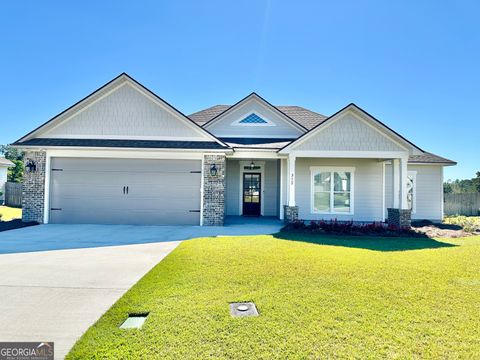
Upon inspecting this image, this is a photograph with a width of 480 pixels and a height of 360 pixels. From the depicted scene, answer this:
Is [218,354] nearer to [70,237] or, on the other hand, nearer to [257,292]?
[257,292]

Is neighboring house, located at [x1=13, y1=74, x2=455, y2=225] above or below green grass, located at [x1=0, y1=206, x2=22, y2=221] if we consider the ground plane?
above

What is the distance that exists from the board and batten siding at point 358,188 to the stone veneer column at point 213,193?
4091 millimetres

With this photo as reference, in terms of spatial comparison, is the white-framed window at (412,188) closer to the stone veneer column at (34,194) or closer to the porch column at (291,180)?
the porch column at (291,180)

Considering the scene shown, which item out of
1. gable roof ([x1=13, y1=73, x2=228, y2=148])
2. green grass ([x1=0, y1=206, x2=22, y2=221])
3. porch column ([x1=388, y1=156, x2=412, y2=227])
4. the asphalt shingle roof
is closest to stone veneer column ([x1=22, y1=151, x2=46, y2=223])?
gable roof ([x1=13, y1=73, x2=228, y2=148])

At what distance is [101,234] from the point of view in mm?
9352

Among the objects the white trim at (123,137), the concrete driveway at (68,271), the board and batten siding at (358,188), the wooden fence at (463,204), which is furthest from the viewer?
the wooden fence at (463,204)

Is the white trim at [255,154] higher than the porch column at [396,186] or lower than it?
higher

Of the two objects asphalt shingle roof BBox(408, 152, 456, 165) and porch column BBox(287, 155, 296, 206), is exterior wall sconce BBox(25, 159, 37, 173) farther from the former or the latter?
asphalt shingle roof BBox(408, 152, 456, 165)

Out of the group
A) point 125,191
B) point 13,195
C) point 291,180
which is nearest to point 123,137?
point 125,191

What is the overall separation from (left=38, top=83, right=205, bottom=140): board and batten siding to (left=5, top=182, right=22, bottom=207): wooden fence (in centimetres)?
968

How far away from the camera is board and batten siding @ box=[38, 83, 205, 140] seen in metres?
12.1

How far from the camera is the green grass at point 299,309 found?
106 inches

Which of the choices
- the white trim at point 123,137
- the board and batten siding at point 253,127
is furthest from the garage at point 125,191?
the board and batten siding at point 253,127

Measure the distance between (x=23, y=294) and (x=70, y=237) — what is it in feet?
16.9
